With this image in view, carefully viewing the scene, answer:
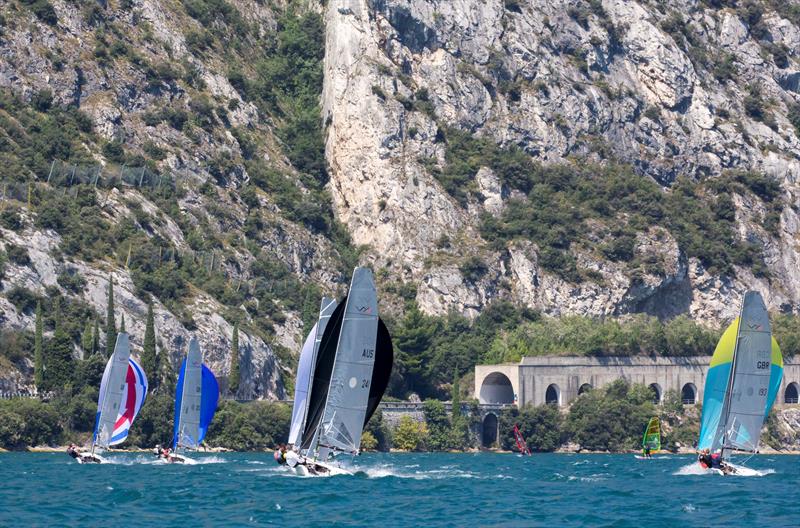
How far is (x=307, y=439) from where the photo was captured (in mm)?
70438

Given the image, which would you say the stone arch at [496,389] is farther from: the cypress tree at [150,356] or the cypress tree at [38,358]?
the cypress tree at [38,358]

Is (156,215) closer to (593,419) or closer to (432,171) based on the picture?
(432,171)

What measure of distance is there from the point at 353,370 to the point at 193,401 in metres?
24.3

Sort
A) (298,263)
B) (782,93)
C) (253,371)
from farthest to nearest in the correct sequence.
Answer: (782,93)
(298,263)
(253,371)

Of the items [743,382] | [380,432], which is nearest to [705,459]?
[743,382]

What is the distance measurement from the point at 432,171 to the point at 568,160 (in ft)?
52.2

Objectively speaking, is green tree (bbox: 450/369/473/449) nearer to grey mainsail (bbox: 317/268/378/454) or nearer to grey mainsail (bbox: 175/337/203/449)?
grey mainsail (bbox: 175/337/203/449)

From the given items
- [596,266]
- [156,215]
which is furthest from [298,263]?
[596,266]

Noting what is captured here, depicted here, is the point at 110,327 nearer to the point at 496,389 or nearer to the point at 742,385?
the point at 496,389

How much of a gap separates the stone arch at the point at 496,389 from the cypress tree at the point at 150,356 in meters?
31.0

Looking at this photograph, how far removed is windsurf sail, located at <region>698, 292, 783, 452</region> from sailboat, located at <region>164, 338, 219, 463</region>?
89.8 ft

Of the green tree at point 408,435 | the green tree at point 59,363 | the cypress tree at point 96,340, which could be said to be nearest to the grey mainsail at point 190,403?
the green tree at point 59,363

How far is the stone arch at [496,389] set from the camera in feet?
453

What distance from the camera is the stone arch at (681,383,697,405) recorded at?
144125mm
